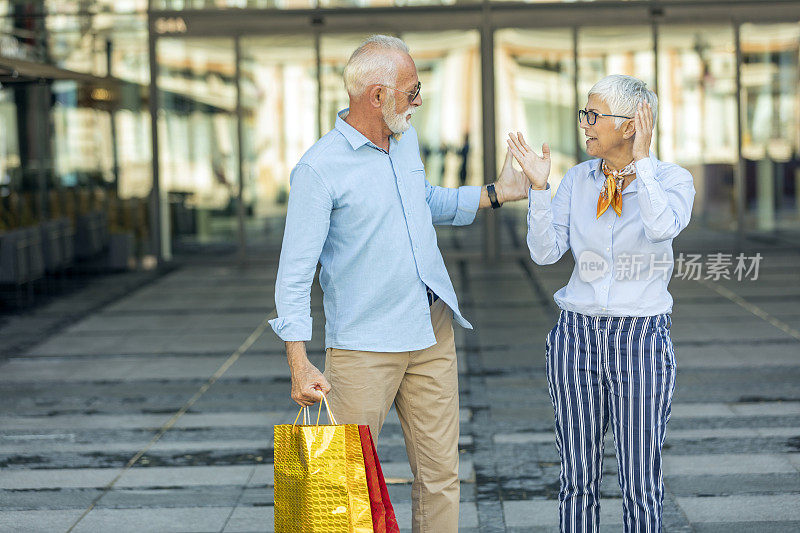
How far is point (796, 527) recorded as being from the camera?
4.40 m

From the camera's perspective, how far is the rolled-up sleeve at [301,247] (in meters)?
3.27

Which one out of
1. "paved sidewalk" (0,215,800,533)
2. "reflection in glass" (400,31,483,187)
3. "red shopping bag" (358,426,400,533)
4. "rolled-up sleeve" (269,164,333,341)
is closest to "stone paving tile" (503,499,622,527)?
"paved sidewalk" (0,215,800,533)

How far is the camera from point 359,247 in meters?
3.35

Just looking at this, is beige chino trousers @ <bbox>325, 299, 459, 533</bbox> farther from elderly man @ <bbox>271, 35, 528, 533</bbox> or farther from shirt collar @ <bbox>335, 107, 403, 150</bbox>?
shirt collar @ <bbox>335, 107, 403, 150</bbox>

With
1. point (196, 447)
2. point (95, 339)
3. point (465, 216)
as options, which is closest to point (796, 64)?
point (95, 339)

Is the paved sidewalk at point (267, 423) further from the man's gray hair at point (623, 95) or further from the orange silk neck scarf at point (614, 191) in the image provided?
the man's gray hair at point (623, 95)

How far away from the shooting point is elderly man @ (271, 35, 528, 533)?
3281 mm

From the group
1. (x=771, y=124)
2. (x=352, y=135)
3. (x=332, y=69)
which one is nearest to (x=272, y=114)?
(x=332, y=69)

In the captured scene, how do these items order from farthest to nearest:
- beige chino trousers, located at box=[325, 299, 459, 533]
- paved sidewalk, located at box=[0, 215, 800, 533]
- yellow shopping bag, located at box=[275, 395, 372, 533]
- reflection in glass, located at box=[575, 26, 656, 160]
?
reflection in glass, located at box=[575, 26, 656, 160] → paved sidewalk, located at box=[0, 215, 800, 533] → beige chino trousers, located at box=[325, 299, 459, 533] → yellow shopping bag, located at box=[275, 395, 372, 533]

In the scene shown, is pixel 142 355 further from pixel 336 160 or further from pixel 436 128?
pixel 436 128

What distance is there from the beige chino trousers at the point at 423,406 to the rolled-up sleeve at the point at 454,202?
0.32m

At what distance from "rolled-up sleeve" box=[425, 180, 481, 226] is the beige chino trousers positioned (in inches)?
12.7

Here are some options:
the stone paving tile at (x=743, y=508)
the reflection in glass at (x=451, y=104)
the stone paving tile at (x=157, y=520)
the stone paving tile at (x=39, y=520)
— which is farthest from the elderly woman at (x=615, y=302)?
the reflection in glass at (x=451, y=104)

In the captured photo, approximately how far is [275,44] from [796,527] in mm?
11937
